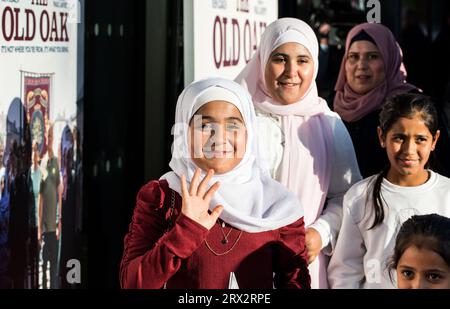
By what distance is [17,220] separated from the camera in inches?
137

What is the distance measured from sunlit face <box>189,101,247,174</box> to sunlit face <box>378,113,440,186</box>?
2.34 feet

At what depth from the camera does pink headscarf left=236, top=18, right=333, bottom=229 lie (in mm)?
3553

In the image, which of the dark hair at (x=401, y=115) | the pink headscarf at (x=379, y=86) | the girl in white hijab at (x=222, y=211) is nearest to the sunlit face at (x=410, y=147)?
the dark hair at (x=401, y=115)

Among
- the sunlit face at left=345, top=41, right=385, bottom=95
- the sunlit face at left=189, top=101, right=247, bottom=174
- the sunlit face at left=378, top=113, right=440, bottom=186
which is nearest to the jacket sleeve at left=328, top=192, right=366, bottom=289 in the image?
the sunlit face at left=378, top=113, right=440, bottom=186

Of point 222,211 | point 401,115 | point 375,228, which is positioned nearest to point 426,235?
point 375,228

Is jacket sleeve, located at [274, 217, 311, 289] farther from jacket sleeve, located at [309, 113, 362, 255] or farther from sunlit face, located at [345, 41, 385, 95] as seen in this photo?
sunlit face, located at [345, 41, 385, 95]

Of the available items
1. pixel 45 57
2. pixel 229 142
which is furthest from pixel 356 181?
pixel 45 57

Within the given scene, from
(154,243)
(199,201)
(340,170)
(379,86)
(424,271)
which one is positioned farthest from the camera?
(379,86)

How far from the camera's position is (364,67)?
4309mm

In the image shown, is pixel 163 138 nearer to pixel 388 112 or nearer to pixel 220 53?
pixel 220 53

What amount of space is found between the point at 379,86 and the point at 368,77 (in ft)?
→ 0.20

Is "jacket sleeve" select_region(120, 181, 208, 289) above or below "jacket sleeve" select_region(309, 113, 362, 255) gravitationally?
below

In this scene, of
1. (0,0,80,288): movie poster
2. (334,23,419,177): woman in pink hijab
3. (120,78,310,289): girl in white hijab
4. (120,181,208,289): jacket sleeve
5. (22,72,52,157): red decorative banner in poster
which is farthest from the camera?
(334,23,419,177): woman in pink hijab

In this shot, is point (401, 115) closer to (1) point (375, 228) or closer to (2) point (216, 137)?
(1) point (375, 228)
